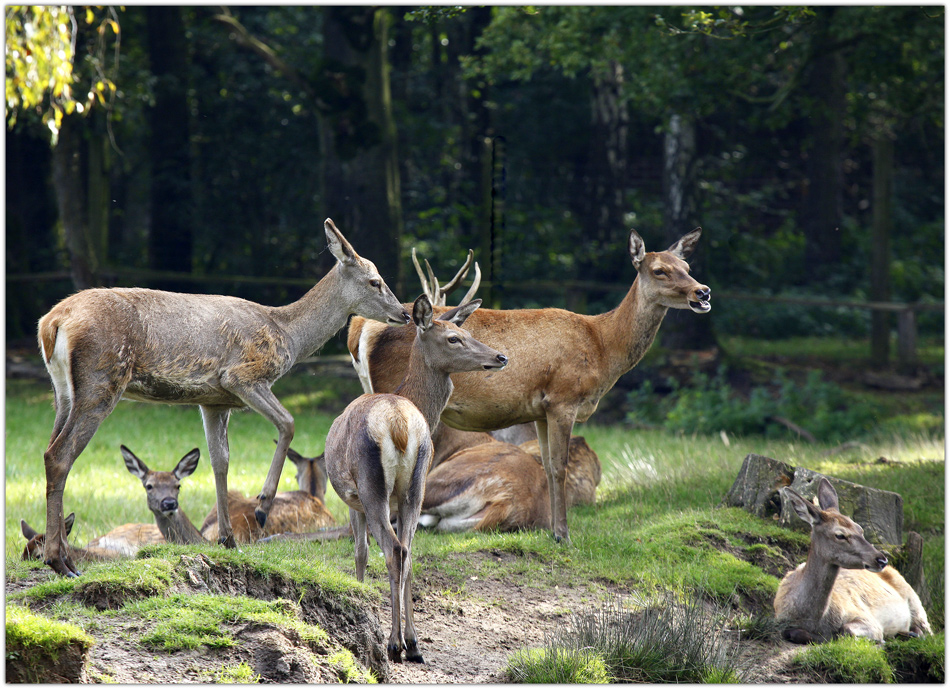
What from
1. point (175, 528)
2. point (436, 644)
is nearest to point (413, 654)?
point (436, 644)

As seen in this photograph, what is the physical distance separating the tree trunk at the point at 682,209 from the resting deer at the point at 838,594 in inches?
330

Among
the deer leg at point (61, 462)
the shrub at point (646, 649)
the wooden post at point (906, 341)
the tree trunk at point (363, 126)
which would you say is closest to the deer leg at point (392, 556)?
the shrub at point (646, 649)

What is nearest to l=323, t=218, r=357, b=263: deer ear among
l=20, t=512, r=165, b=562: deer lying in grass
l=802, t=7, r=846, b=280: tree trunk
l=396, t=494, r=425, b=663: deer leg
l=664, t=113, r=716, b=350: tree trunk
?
l=396, t=494, r=425, b=663: deer leg

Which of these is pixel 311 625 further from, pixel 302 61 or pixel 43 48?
pixel 302 61

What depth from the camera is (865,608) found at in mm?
6375

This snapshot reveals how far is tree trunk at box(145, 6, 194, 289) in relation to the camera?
55.1ft

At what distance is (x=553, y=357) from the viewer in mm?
7242

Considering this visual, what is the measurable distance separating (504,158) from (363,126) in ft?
7.33

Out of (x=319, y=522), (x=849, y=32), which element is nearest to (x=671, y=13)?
(x=849, y=32)

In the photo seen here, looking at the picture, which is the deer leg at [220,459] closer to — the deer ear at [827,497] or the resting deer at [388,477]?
the resting deer at [388,477]

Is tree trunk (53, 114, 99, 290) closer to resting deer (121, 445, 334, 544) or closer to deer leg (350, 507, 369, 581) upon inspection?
resting deer (121, 445, 334, 544)

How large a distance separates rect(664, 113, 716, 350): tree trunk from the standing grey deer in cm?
940

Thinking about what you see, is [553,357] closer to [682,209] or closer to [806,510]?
[806,510]

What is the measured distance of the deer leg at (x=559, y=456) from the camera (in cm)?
714
